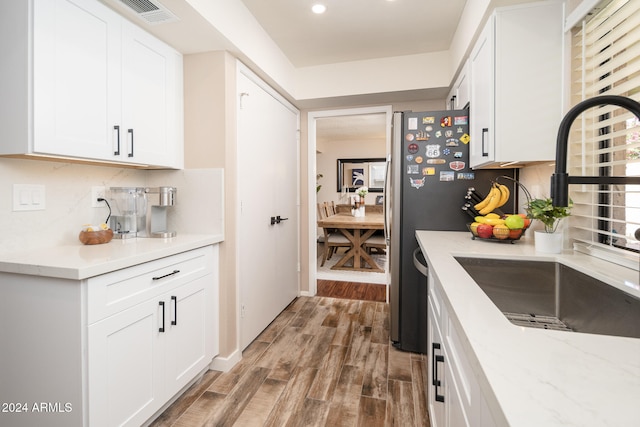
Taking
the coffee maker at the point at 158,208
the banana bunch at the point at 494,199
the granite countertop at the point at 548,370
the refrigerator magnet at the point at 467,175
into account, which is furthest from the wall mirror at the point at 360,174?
the granite countertop at the point at 548,370

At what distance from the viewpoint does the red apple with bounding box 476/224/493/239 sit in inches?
69.7

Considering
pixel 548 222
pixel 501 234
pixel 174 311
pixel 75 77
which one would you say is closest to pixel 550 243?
pixel 548 222

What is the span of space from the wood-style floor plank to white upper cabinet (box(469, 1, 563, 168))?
4.71ft

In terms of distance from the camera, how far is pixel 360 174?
7.23 metres

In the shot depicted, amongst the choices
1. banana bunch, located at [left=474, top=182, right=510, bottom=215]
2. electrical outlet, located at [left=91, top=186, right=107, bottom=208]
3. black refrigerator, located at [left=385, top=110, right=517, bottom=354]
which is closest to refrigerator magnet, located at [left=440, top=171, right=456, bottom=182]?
black refrigerator, located at [left=385, top=110, right=517, bottom=354]

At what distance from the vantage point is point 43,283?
4.17 feet

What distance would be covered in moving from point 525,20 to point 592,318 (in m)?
1.45

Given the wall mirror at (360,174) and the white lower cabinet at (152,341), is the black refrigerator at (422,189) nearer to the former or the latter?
the white lower cabinet at (152,341)

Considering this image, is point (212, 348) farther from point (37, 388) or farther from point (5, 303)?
point (5, 303)

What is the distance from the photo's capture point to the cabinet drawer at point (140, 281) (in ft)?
4.16

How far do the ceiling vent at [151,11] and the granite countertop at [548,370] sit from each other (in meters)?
1.87

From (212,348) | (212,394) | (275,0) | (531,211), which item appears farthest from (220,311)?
(275,0)

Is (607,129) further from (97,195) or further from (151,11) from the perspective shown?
(97,195)

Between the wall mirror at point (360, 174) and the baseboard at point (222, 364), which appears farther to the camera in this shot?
the wall mirror at point (360, 174)
